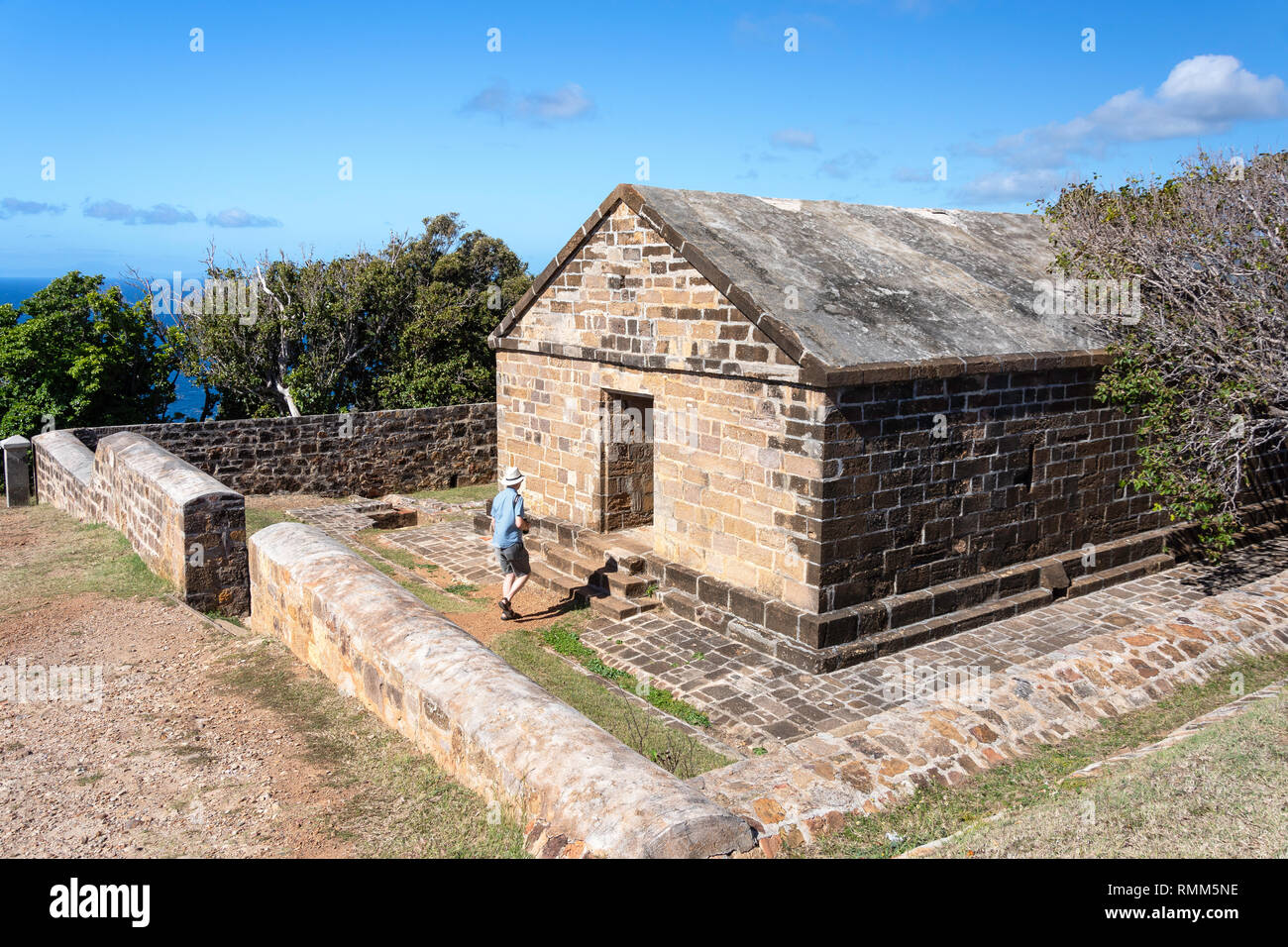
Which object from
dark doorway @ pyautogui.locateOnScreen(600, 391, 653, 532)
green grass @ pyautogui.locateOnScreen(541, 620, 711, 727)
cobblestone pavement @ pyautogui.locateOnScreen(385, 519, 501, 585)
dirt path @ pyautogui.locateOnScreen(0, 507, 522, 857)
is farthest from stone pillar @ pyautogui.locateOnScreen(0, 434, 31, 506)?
green grass @ pyautogui.locateOnScreen(541, 620, 711, 727)

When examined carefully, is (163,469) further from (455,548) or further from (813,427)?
(813,427)

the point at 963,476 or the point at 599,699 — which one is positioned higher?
the point at 963,476

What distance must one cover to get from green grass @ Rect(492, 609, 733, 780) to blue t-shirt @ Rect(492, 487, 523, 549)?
986 mm

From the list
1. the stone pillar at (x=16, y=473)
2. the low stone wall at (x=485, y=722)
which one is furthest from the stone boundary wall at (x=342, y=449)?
the low stone wall at (x=485, y=722)

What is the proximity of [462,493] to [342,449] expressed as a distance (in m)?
2.51

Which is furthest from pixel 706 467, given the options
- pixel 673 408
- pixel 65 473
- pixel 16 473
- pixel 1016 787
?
pixel 16 473

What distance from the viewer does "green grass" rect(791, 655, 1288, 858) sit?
18.7 feet

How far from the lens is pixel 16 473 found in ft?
51.5

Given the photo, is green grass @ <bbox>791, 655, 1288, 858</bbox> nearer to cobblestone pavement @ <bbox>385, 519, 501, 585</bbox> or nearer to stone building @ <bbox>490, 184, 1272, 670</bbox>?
stone building @ <bbox>490, 184, 1272, 670</bbox>

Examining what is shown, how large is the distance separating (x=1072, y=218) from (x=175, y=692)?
1313 cm
